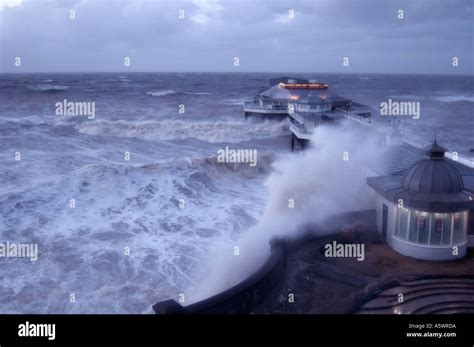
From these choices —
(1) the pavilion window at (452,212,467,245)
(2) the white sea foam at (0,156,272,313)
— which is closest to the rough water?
(2) the white sea foam at (0,156,272,313)

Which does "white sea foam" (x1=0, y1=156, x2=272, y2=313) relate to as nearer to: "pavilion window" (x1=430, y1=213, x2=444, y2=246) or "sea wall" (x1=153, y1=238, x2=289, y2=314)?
"sea wall" (x1=153, y1=238, x2=289, y2=314)

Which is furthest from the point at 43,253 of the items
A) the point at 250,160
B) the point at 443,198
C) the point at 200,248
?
the point at 250,160

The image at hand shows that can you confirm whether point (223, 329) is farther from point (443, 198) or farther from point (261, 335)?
point (443, 198)

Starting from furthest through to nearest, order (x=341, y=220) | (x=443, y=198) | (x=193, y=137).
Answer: (x=193, y=137) → (x=341, y=220) → (x=443, y=198)

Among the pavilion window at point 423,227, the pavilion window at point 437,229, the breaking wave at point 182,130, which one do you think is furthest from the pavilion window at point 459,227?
the breaking wave at point 182,130

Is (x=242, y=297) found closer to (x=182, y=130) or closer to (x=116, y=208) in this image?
(x=116, y=208)
